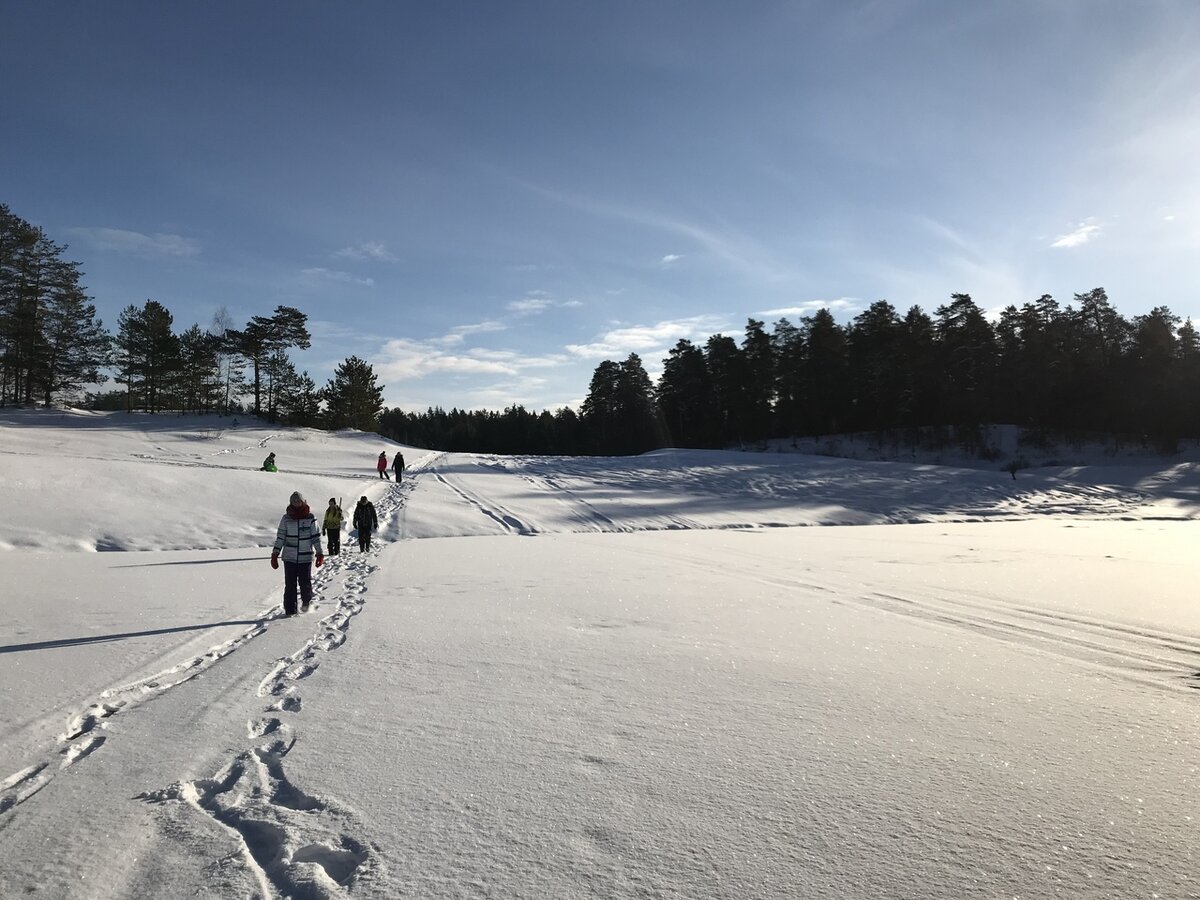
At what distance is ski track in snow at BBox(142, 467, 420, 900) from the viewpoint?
241 centimetres

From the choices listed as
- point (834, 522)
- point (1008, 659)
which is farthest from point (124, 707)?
point (834, 522)

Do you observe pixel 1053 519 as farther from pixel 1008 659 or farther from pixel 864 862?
pixel 864 862

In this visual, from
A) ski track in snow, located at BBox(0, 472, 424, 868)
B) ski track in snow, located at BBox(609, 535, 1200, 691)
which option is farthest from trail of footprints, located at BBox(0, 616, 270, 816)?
ski track in snow, located at BBox(609, 535, 1200, 691)

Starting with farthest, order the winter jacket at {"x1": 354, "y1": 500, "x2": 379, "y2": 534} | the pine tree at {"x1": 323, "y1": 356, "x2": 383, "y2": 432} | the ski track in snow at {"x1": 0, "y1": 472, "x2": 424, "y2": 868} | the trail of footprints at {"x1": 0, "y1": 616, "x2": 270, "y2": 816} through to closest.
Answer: the pine tree at {"x1": 323, "y1": 356, "x2": 383, "y2": 432}, the winter jacket at {"x1": 354, "y1": 500, "x2": 379, "y2": 534}, the trail of footprints at {"x1": 0, "y1": 616, "x2": 270, "y2": 816}, the ski track in snow at {"x1": 0, "y1": 472, "x2": 424, "y2": 868}

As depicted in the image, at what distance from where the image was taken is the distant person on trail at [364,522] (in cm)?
1466

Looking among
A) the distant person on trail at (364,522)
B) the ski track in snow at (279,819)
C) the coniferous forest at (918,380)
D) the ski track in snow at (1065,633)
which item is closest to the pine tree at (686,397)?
the coniferous forest at (918,380)

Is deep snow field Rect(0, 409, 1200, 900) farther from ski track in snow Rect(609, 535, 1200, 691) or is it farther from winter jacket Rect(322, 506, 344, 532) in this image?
winter jacket Rect(322, 506, 344, 532)

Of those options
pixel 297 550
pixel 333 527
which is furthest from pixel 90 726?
pixel 333 527

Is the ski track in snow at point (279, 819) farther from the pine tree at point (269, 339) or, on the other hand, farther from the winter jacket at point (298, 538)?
the pine tree at point (269, 339)

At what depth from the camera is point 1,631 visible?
636cm

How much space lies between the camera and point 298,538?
27.6 feet

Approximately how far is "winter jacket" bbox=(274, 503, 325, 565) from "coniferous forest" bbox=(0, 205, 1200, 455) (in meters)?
54.3

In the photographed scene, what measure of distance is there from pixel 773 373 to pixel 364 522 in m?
53.0

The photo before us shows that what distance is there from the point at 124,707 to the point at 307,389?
5926cm
